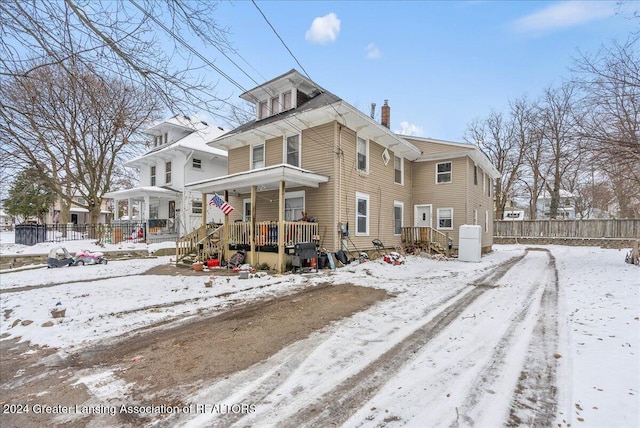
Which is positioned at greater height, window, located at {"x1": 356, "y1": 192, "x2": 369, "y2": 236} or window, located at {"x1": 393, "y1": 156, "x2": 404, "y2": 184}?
window, located at {"x1": 393, "y1": 156, "x2": 404, "y2": 184}

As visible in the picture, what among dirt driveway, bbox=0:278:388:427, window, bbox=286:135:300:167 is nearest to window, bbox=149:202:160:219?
window, bbox=286:135:300:167

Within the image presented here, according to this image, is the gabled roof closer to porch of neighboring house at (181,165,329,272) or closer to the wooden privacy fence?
porch of neighboring house at (181,165,329,272)

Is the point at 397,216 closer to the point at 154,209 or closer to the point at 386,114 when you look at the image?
the point at 386,114

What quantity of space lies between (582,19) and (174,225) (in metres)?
19.7

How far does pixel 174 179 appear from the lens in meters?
18.5

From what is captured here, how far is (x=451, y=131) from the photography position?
112 ft

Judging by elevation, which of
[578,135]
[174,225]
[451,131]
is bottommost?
[174,225]

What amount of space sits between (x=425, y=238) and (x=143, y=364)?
13.0 metres

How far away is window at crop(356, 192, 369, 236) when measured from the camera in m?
11.7

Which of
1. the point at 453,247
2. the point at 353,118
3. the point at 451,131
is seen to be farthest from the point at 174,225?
the point at 451,131

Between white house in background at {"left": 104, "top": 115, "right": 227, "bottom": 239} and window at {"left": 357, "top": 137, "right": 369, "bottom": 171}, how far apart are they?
9546mm

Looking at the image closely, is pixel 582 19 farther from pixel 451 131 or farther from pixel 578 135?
pixel 451 131

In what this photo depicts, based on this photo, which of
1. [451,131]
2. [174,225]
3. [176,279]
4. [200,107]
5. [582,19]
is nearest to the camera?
[200,107]

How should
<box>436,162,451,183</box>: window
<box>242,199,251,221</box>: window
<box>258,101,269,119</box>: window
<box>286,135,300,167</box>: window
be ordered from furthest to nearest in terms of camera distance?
1. <box>436,162,451,183</box>: window
2. <box>258,101,269,119</box>: window
3. <box>242,199,251,221</box>: window
4. <box>286,135,300,167</box>: window
